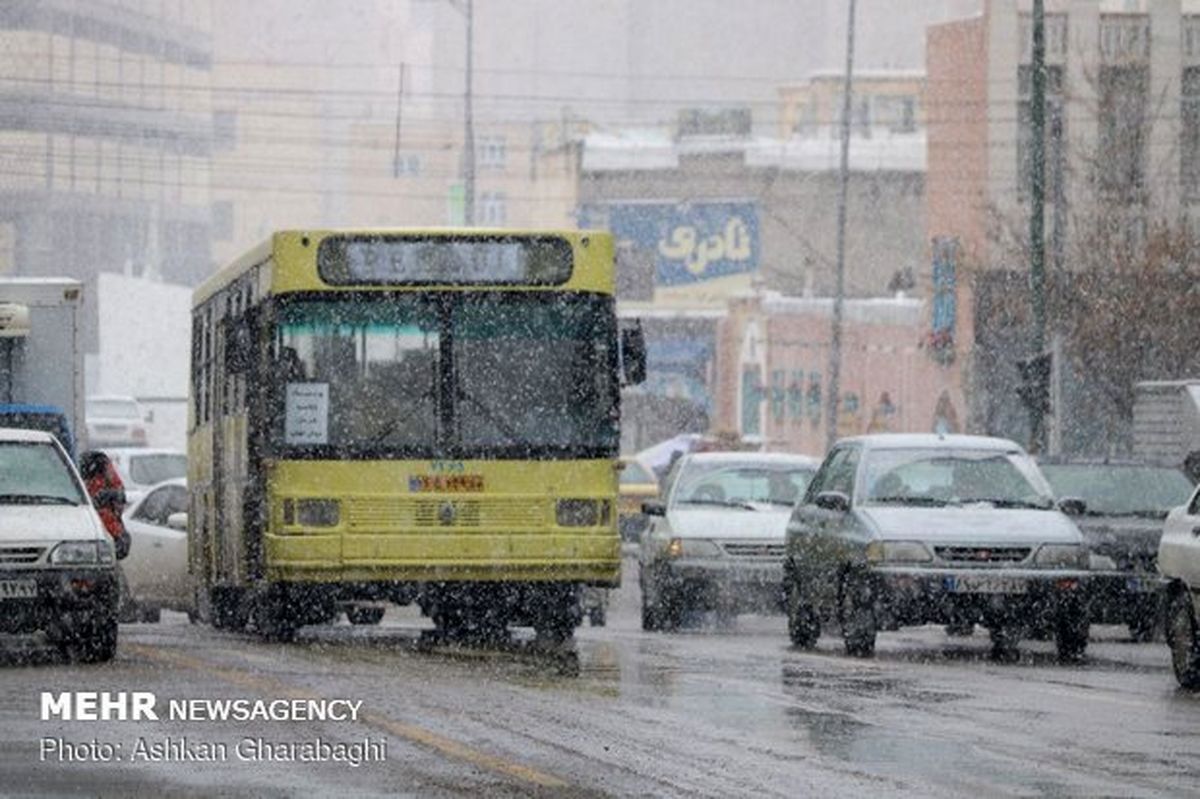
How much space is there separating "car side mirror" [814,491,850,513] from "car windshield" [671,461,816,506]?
19.4 feet

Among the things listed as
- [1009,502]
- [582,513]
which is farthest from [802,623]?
[582,513]

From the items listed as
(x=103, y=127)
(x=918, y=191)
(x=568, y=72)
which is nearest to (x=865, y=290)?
(x=918, y=191)

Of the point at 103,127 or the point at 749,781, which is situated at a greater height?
the point at 103,127

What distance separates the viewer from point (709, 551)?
2811 centimetres

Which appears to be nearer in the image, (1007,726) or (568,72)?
(1007,726)

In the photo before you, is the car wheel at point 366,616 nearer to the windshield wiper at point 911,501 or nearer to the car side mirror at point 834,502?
the car side mirror at point 834,502

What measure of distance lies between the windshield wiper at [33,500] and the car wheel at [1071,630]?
22.2 ft

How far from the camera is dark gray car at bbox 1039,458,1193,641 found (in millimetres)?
27016

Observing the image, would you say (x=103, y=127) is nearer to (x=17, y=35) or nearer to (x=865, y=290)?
(x=17, y=35)

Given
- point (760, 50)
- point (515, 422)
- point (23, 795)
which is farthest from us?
point (760, 50)

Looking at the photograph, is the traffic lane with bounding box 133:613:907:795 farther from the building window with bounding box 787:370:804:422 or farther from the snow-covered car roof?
the building window with bounding box 787:370:804:422

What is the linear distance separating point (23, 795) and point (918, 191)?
275 ft

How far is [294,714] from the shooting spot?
49.5 feet

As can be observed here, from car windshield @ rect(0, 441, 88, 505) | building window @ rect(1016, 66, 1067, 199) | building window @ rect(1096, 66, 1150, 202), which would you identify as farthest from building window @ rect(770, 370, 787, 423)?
car windshield @ rect(0, 441, 88, 505)
